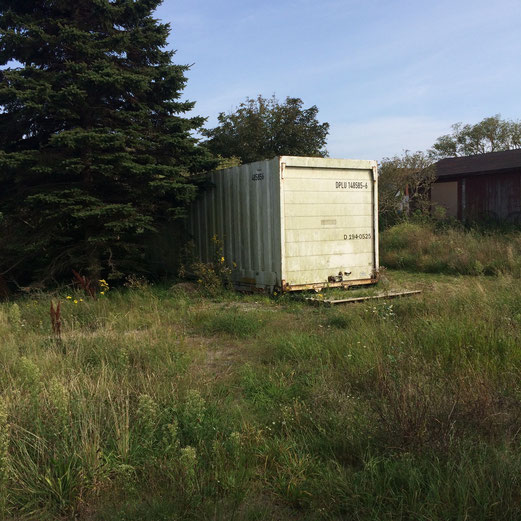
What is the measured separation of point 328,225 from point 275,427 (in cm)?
683

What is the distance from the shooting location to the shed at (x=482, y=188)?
20359 mm

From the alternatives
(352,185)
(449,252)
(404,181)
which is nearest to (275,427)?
(352,185)

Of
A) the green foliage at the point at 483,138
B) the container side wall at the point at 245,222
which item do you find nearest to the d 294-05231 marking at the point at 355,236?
the container side wall at the point at 245,222

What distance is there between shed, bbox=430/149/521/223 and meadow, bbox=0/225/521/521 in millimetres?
16507

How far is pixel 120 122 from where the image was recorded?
10.9 m

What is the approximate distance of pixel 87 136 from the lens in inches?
364

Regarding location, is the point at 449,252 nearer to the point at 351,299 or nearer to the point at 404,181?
the point at 351,299

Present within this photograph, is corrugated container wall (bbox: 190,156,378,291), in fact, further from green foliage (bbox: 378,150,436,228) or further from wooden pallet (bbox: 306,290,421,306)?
green foliage (bbox: 378,150,436,228)

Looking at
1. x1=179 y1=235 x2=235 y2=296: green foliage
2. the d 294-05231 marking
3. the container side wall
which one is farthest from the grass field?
the d 294-05231 marking

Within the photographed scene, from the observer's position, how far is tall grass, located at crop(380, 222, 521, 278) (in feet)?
38.5

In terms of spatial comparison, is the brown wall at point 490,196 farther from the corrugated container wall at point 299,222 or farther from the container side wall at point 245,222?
the container side wall at point 245,222

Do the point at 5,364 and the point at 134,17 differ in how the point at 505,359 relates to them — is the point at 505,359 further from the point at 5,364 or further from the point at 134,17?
the point at 134,17

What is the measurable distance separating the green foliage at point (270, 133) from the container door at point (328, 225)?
12755 millimetres

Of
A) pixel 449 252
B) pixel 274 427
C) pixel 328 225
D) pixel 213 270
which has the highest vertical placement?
pixel 328 225
